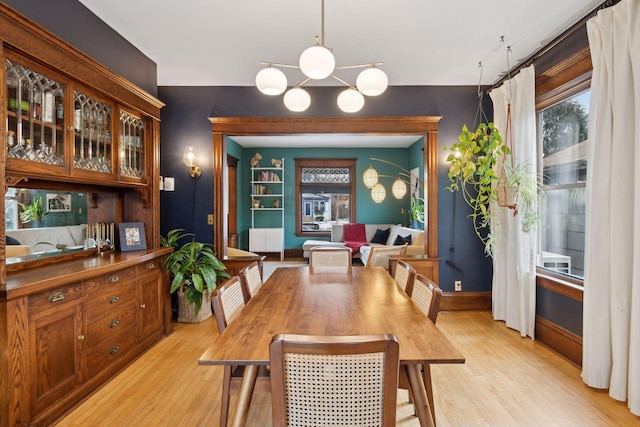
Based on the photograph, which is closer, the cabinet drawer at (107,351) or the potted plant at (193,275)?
the cabinet drawer at (107,351)

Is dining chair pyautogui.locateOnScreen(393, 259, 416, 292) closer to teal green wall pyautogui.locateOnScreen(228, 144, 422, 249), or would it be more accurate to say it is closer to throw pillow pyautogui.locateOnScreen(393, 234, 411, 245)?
throw pillow pyautogui.locateOnScreen(393, 234, 411, 245)

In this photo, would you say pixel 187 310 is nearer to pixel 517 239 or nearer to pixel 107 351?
pixel 107 351

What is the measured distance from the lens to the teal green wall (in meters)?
8.14

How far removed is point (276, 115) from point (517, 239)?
290 cm

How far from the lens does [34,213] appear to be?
93.6 inches

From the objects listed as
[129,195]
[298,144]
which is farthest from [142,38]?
[298,144]

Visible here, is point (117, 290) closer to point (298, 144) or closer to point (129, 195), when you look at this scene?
point (129, 195)

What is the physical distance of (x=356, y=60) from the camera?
3449mm

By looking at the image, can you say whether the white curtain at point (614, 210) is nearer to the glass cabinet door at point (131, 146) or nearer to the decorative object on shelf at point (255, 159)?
the glass cabinet door at point (131, 146)

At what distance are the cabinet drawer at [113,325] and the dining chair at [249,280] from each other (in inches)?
44.4

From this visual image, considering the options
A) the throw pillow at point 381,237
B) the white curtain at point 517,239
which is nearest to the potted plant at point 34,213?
the white curtain at point 517,239

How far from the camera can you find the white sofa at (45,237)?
2229mm

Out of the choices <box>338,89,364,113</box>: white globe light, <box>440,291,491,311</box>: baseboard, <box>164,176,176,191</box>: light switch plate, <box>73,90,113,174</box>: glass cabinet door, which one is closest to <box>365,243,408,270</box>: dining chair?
<box>440,291,491,311</box>: baseboard

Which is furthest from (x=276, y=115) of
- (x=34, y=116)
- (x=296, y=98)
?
(x=34, y=116)
